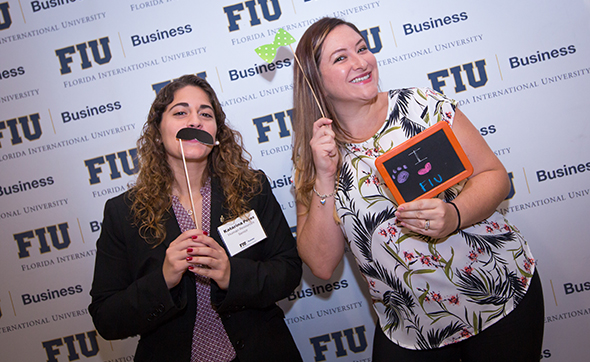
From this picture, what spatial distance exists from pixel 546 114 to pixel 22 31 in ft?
10.5

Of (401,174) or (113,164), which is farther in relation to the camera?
(113,164)

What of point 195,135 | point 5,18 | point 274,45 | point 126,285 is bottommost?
point 126,285

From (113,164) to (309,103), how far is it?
138 cm

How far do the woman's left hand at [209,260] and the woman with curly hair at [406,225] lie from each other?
394 mm

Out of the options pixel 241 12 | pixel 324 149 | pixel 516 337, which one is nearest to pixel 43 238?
pixel 241 12

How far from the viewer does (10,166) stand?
92.8 inches

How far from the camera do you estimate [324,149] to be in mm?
1485

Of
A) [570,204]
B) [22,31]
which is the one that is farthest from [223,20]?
[570,204]

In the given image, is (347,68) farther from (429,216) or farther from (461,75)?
(461,75)

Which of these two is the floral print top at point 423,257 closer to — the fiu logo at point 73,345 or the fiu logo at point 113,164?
the fiu logo at point 113,164

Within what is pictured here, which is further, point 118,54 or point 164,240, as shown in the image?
point 118,54

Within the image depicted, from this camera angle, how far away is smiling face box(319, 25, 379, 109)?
1525 millimetres

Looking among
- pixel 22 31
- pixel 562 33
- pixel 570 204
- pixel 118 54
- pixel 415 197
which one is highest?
pixel 22 31

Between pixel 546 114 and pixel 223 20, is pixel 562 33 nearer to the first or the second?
pixel 546 114
